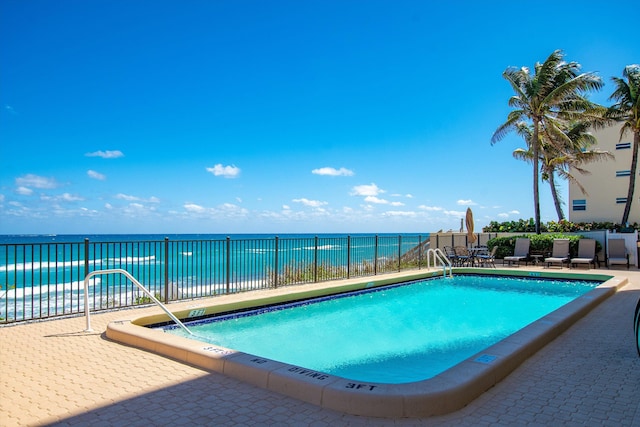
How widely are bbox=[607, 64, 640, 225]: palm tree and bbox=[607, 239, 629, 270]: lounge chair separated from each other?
4086 mm

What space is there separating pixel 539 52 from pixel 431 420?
2146 cm

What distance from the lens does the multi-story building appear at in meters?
23.4

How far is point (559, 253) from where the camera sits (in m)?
14.2

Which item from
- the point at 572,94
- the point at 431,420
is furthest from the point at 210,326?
the point at 572,94

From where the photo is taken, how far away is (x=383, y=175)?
30672 mm

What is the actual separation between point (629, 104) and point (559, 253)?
25.9ft

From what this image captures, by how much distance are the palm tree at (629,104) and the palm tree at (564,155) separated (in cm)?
222

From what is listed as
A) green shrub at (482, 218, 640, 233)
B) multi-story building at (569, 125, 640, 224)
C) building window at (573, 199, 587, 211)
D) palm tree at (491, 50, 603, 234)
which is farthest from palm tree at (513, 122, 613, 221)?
green shrub at (482, 218, 640, 233)

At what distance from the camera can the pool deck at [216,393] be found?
2781 mm

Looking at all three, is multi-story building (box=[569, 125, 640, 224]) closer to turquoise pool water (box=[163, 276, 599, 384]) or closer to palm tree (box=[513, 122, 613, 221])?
palm tree (box=[513, 122, 613, 221])

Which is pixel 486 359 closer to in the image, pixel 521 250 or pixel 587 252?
pixel 587 252

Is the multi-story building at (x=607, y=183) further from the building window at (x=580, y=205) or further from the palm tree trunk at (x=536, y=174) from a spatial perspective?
the palm tree trunk at (x=536, y=174)

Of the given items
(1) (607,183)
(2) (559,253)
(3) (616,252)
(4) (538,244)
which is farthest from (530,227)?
(1) (607,183)

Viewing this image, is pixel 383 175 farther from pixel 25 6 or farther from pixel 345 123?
pixel 25 6
